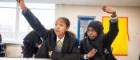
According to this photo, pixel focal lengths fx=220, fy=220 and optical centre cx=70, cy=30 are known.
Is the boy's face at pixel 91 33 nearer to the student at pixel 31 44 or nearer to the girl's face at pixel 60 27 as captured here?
the girl's face at pixel 60 27

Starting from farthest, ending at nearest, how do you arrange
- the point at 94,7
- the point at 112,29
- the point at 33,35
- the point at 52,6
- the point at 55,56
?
the point at 52,6 < the point at 94,7 < the point at 33,35 < the point at 112,29 < the point at 55,56

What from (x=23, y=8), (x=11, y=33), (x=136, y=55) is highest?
(x=23, y=8)

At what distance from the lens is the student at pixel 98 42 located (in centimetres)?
112

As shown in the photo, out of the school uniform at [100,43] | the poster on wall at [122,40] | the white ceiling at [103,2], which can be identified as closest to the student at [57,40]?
the school uniform at [100,43]

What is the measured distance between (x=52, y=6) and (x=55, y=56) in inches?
120

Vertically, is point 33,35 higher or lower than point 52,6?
lower

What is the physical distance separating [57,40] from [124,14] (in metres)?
2.78

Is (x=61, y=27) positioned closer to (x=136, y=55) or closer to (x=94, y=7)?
(x=94, y=7)

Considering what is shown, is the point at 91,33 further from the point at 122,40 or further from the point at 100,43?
the point at 122,40

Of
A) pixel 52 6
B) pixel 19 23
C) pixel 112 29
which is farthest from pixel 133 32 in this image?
pixel 112 29

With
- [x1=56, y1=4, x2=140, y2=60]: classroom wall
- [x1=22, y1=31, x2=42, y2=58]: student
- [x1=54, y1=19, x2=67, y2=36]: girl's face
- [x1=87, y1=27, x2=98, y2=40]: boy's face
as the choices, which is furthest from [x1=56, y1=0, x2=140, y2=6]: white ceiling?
[x1=54, y1=19, x2=67, y2=36]: girl's face

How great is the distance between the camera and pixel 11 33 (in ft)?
13.5

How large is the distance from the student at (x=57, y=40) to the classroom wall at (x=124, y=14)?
8.22ft

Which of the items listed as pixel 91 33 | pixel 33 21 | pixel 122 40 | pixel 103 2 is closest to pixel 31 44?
pixel 33 21
